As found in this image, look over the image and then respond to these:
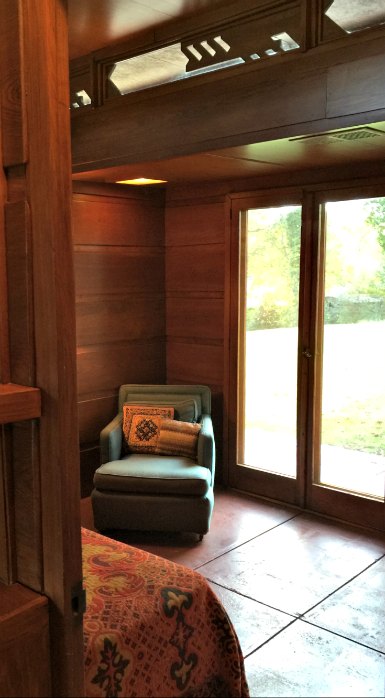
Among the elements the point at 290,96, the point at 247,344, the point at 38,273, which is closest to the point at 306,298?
the point at 247,344

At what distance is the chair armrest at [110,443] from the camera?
4203mm

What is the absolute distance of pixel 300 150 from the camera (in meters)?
3.30

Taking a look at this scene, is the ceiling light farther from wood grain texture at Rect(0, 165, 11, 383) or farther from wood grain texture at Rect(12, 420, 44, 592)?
wood grain texture at Rect(12, 420, 44, 592)

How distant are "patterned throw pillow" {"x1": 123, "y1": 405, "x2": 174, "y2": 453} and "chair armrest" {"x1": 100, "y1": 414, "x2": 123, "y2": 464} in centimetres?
7

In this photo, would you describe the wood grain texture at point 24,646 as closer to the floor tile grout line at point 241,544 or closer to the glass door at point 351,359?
the floor tile grout line at point 241,544

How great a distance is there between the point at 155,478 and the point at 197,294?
1.63 metres

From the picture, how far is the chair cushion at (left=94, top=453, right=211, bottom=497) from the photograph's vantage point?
3867 mm

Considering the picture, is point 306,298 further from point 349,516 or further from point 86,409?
point 86,409

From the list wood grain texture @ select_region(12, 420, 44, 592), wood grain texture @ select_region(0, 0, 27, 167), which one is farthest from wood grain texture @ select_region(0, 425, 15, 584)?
wood grain texture @ select_region(0, 0, 27, 167)

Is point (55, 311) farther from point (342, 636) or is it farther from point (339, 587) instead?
point (339, 587)

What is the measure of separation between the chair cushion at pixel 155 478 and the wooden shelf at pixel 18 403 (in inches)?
110

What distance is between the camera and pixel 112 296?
15.6ft

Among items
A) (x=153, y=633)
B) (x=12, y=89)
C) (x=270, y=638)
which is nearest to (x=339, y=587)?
(x=270, y=638)

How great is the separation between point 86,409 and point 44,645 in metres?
3.48
